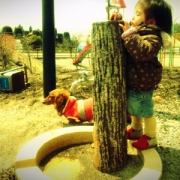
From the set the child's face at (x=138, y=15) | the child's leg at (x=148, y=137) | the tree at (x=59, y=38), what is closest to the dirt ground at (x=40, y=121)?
the child's leg at (x=148, y=137)

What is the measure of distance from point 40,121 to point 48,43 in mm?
1541

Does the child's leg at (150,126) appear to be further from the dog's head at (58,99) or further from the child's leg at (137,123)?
the dog's head at (58,99)

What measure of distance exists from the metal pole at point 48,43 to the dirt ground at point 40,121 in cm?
54

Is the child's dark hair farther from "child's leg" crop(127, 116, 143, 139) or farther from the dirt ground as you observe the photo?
the dirt ground

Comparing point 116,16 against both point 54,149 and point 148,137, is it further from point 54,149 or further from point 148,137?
point 54,149

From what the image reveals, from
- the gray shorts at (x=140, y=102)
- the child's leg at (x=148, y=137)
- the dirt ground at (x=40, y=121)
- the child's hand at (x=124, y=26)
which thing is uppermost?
the child's hand at (x=124, y=26)

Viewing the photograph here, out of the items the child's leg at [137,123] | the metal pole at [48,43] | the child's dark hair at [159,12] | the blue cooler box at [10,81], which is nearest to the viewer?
the child's dark hair at [159,12]

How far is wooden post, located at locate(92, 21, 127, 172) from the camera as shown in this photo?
1976 mm

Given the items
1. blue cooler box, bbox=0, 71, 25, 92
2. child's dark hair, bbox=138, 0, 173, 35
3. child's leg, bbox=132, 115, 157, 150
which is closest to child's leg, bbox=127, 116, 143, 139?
child's leg, bbox=132, 115, 157, 150

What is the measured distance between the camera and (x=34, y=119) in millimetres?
4188

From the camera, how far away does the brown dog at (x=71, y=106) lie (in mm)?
3715

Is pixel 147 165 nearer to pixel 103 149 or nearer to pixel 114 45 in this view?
pixel 103 149

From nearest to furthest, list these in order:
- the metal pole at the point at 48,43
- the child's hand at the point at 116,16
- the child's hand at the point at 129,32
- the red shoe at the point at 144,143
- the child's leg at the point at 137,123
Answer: the child's hand at the point at 129,32 < the child's hand at the point at 116,16 < the red shoe at the point at 144,143 < the child's leg at the point at 137,123 < the metal pole at the point at 48,43

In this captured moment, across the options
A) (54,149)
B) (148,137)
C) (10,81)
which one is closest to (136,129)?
(148,137)
